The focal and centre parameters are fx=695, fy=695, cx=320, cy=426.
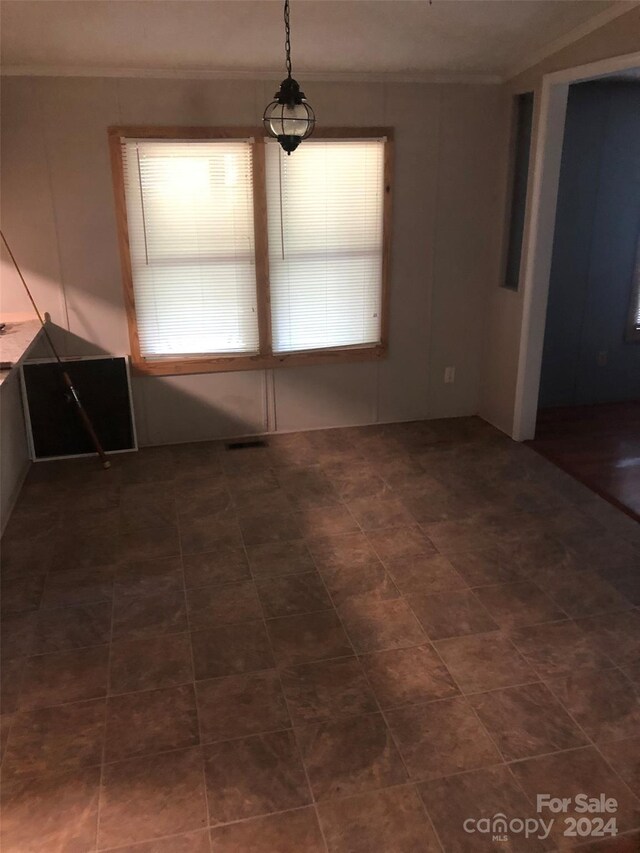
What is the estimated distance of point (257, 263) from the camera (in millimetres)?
4578

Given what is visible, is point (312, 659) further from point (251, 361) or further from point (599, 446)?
point (599, 446)

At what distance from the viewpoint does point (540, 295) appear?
4547 mm

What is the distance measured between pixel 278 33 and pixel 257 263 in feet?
4.44

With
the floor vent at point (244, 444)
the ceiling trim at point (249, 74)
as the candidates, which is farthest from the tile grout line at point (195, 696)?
the ceiling trim at point (249, 74)

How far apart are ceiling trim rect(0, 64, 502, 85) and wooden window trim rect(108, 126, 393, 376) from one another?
288 millimetres

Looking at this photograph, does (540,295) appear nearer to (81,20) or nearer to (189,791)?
(81,20)

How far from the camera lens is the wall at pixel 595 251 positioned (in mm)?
4961

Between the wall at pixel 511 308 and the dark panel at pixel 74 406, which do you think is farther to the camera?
the dark panel at pixel 74 406

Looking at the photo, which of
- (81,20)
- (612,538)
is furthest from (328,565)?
(81,20)

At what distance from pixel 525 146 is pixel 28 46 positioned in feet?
10.1

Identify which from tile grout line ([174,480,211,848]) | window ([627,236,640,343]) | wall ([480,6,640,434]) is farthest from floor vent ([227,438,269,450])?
window ([627,236,640,343])

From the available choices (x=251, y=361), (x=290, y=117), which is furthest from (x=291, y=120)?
(x=251, y=361)

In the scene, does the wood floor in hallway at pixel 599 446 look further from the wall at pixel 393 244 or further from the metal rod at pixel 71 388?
the metal rod at pixel 71 388

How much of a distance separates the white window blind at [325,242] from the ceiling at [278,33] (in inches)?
21.7
